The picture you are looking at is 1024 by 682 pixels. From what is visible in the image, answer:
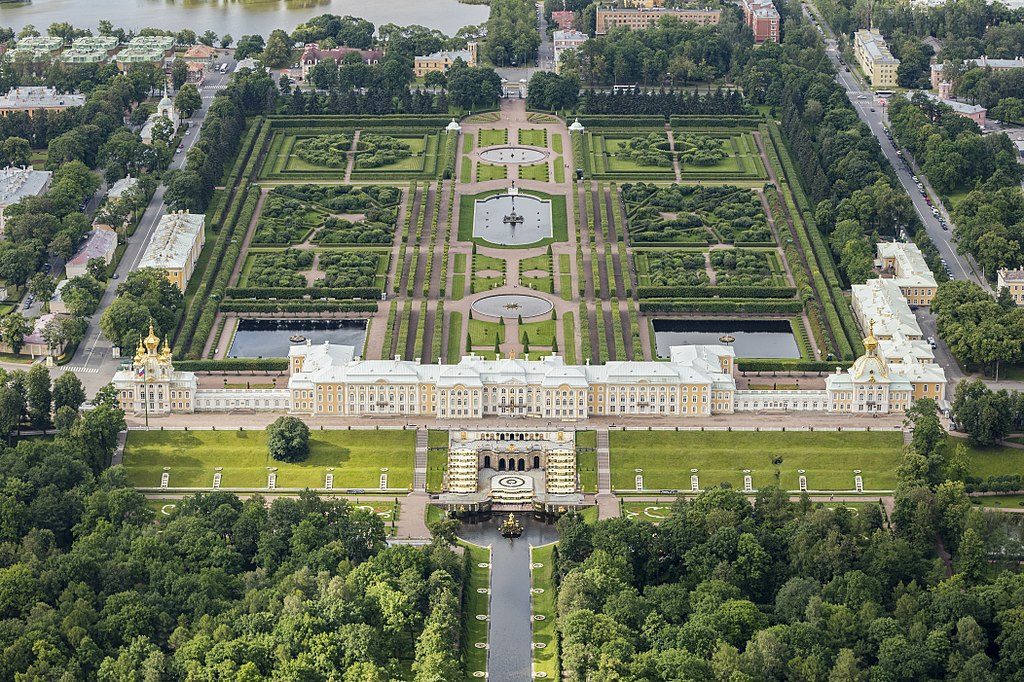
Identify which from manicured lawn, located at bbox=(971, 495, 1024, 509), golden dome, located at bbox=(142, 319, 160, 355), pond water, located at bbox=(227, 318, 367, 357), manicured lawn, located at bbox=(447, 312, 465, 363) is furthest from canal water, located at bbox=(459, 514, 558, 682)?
golden dome, located at bbox=(142, 319, 160, 355)

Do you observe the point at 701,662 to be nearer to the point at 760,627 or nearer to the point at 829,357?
the point at 760,627

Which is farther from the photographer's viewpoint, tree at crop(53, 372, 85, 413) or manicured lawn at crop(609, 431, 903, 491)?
tree at crop(53, 372, 85, 413)

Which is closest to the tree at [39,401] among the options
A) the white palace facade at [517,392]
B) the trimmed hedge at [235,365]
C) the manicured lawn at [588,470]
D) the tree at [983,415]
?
the white palace facade at [517,392]

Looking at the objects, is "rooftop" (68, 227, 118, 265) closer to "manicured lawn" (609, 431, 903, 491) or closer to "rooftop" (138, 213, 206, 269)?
"rooftop" (138, 213, 206, 269)

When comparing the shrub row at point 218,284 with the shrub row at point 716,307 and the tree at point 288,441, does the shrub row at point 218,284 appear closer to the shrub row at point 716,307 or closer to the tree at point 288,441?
the tree at point 288,441

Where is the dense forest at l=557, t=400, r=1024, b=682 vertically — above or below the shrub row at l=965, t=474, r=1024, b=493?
below
